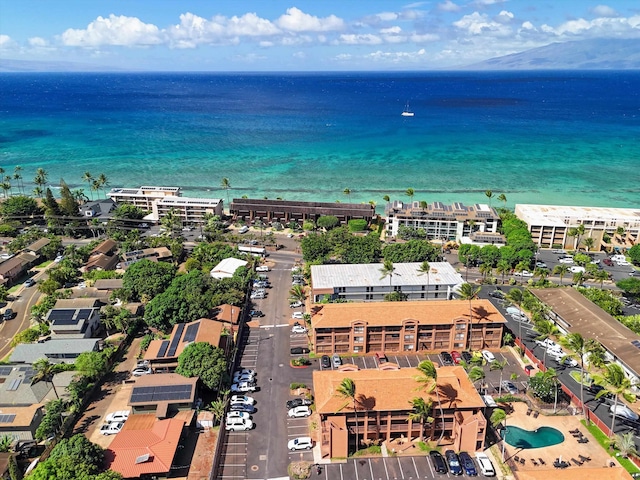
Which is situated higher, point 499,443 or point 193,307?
point 193,307

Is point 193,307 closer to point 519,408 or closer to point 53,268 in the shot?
point 53,268

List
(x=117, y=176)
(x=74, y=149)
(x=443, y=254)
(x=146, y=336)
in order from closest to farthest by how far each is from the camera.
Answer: (x=146, y=336)
(x=443, y=254)
(x=117, y=176)
(x=74, y=149)

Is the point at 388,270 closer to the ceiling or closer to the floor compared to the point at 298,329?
closer to the ceiling

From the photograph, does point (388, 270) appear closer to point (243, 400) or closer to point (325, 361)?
point (325, 361)

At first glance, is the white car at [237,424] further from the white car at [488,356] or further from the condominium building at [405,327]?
the white car at [488,356]

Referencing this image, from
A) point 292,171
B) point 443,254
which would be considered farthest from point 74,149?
point 443,254

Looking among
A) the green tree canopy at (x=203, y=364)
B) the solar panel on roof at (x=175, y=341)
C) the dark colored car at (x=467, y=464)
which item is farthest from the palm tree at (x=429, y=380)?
the solar panel on roof at (x=175, y=341)

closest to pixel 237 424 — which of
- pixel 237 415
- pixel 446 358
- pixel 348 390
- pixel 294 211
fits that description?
pixel 237 415
